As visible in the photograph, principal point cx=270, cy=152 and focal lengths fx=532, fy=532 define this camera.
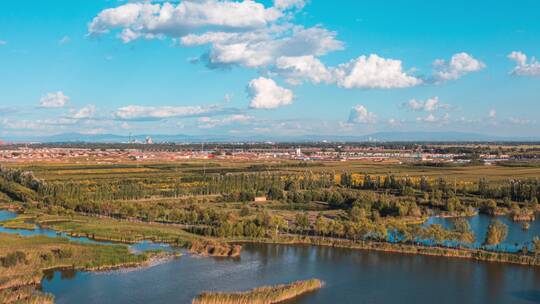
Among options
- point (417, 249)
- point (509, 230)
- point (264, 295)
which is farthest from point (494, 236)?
point (264, 295)

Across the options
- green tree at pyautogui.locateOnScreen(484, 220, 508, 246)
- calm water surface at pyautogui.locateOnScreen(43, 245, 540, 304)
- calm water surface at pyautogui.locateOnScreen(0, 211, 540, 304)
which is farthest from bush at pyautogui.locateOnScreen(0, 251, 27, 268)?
green tree at pyautogui.locateOnScreen(484, 220, 508, 246)

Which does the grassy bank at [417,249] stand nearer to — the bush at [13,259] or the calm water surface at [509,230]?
the calm water surface at [509,230]

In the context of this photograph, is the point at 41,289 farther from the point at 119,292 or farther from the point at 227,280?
the point at 227,280

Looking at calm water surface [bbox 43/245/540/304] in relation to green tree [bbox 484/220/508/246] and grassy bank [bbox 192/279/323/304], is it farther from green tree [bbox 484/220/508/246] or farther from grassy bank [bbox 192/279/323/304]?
green tree [bbox 484/220/508/246]

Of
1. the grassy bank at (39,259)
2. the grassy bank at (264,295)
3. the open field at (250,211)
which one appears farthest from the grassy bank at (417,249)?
the grassy bank at (39,259)

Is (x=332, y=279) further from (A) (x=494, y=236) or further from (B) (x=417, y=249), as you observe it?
(A) (x=494, y=236)
